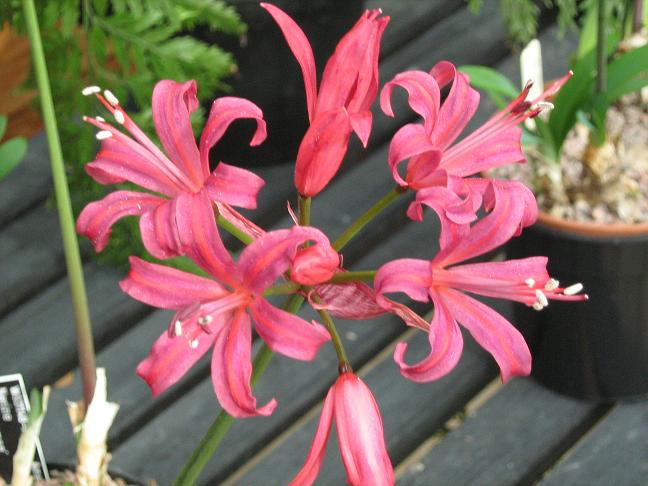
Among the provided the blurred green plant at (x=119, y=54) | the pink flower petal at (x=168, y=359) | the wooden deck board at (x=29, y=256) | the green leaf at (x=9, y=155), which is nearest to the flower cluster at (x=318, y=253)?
the pink flower petal at (x=168, y=359)

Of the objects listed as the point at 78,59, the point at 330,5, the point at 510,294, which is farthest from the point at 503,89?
the point at 510,294

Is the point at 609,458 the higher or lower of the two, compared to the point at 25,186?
lower

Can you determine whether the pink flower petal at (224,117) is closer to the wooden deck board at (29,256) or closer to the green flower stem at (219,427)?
the green flower stem at (219,427)

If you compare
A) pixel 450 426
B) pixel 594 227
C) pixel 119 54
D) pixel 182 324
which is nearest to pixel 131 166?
pixel 182 324

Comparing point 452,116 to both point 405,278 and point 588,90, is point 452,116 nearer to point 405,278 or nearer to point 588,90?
point 405,278

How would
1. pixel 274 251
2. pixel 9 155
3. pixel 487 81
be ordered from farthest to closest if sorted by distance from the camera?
pixel 487 81 < pixel 9 155 < pixel 274 251

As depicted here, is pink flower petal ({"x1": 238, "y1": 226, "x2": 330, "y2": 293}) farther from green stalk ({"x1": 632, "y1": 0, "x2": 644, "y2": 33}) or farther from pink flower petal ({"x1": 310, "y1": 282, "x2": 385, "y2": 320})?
green stalk ({"x1": 632, "y1": 0, "x2": 644, "y2": 33})

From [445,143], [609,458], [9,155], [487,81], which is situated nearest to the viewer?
[445,143]
